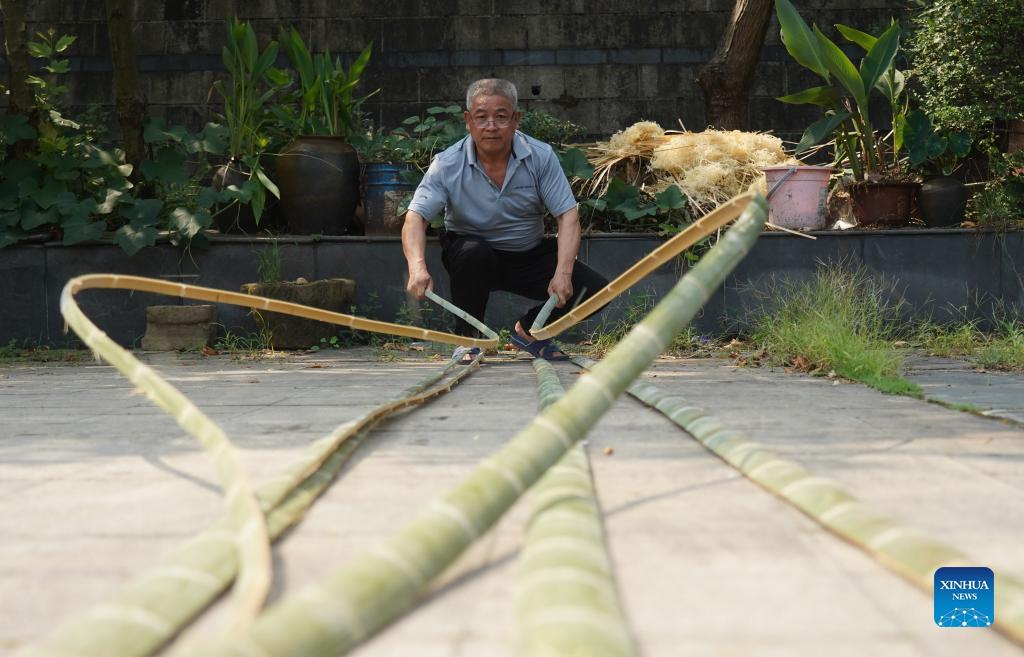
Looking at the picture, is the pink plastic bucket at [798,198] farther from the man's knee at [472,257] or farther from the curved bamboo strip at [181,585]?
the curved bamboo strip at [181,585]

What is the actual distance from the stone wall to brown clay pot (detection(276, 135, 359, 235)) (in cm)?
171

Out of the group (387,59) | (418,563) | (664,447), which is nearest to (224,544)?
(418,563)

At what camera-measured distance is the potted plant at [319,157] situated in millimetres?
5367

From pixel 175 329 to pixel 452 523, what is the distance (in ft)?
14.2

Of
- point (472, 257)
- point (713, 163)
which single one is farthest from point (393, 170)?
point (713, 163)

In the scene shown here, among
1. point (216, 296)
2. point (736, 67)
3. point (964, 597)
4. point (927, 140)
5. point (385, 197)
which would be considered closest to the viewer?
point (964, 597)

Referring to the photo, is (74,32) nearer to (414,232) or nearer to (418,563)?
(414,232)

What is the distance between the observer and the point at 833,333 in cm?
356

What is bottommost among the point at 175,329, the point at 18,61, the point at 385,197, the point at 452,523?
the point at 175,329

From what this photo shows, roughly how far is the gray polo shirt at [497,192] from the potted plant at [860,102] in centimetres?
178

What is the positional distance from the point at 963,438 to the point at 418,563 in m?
1.44

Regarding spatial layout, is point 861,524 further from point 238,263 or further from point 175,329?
point 238,263

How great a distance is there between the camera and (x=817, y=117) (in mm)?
6812

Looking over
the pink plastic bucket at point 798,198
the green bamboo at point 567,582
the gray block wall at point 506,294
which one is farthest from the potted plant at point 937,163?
the green bamboo at point 567,582
